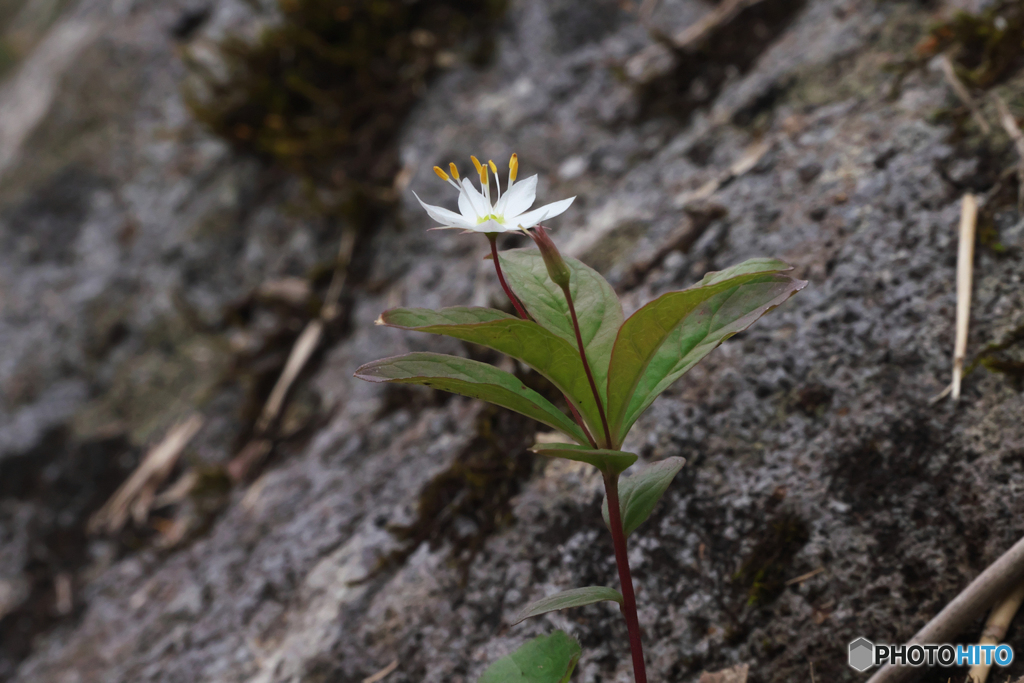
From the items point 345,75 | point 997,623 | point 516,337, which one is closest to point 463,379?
point 516,337

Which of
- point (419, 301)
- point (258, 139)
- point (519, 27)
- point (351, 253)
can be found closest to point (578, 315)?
point (419, 301)

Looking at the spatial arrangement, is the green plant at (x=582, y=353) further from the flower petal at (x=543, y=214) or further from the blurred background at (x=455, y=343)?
the blurred background at (x=455, y=343)

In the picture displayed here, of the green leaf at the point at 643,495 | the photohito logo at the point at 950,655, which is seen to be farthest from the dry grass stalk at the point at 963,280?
the green leaf at the point at 643,495

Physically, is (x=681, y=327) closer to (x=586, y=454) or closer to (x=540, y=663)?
(x=586, y=454)

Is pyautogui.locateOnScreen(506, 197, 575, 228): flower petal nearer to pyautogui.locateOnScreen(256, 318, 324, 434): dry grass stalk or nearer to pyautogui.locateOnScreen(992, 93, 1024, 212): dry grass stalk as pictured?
pyautogui.locateOnScreen(992, 93, 1024, 212): dry grass stalk

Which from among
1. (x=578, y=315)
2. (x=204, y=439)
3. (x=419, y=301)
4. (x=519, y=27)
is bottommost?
(x=578, y=315)

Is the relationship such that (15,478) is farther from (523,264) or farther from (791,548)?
(791,548)

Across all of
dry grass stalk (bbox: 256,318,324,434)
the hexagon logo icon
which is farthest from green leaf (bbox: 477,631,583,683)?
dry grass stalk (bbox: 256,318,324,434)
